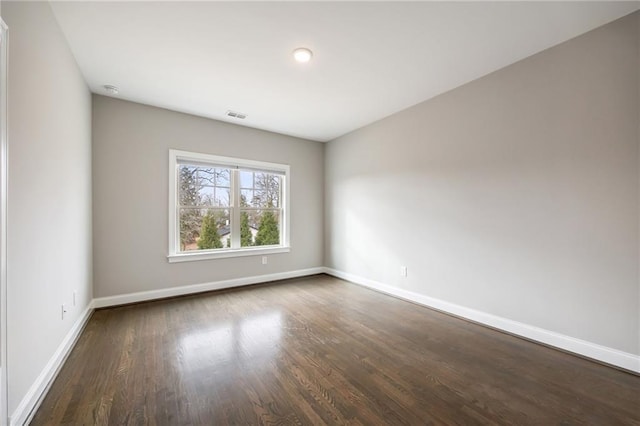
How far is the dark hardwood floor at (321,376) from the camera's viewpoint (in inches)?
61.4

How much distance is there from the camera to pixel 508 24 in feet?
6.85

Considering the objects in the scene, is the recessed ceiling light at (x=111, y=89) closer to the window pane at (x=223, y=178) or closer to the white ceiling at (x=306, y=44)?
the white ceiling at (x=306, y=44)

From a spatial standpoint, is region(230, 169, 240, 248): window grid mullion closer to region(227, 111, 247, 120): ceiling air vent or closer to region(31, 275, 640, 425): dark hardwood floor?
region(227, 111, 247, 120): ceiling air vent

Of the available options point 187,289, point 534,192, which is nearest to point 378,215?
point 534,192

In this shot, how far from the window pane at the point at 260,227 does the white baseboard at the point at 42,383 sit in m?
2.32

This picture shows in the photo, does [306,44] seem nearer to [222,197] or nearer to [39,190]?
[39,190]

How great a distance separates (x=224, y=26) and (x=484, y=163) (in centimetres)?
278

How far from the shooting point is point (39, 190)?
1788mm

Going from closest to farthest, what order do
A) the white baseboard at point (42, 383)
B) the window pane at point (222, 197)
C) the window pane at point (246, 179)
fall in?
the white baseboard at point (42, 383) < the window pane at point (222, 197) < the window pane at point (246, 179)

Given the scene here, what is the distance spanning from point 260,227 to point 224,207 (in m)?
0.71

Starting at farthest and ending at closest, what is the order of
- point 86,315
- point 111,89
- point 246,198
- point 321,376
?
point 246,198 < point 111,89 < point 86,315 < point 321,376

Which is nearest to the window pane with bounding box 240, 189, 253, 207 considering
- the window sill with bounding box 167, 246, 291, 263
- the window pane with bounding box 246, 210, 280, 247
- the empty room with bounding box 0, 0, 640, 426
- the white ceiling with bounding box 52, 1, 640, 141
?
the window pane with bounding box 246, 210, 280, 247

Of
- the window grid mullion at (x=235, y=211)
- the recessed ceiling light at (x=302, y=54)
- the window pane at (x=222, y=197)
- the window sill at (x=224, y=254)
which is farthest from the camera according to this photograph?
the window grid mullion at (x=235, y=211)

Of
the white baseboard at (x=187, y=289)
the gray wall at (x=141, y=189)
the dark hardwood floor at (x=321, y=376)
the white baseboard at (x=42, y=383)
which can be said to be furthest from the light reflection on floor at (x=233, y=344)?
the gray wall at (x=141, y=189)
